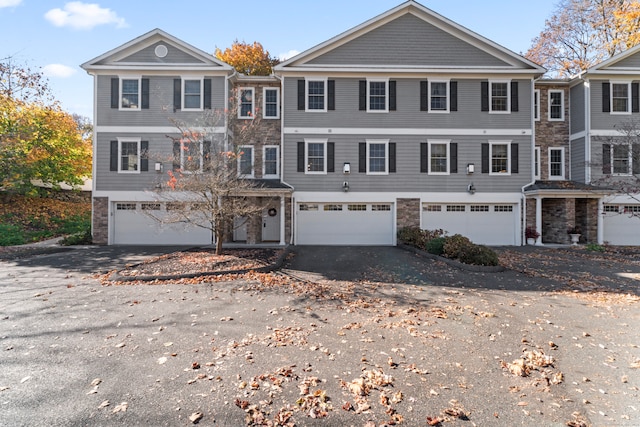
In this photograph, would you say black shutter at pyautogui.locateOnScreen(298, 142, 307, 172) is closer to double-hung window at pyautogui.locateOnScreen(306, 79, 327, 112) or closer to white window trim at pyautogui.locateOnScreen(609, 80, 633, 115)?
double-hung window at pyautogui.locateOnScreen(306, 79, 327, 112)

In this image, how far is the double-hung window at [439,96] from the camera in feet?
51.2

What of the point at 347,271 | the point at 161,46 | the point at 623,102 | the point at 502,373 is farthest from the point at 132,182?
the point at 623,102

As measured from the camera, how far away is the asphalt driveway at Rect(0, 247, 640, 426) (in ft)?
9.94

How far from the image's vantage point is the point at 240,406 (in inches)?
120

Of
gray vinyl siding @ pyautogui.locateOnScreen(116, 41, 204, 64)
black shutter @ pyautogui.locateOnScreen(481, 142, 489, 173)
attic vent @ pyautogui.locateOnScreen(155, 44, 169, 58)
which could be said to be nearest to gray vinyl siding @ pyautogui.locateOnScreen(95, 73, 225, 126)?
gray vinyl siding @ pyautogui.locateOnScreen(116, 41, 204, 64)

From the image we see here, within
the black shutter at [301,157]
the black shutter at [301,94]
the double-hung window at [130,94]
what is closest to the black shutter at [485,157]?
the black shutter at [301,157]

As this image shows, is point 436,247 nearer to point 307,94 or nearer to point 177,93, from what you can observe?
point 307,94

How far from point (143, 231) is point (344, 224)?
374 inches

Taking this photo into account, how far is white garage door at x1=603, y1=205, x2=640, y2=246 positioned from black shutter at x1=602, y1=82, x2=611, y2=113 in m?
4.67

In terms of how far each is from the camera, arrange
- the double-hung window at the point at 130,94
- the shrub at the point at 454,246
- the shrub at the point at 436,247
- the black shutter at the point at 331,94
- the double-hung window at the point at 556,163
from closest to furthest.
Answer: the shrub at the point at 454,246, the shrub at the point at 436,247, the double-hung window at the point at 130,94, the black shutter at the point at 331,94, the double-hung window at the point at 556,163

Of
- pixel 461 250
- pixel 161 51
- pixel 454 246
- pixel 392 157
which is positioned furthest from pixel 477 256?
pixel 161 51

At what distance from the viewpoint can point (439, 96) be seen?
51.3ft

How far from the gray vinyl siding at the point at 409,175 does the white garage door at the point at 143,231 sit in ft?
17.1

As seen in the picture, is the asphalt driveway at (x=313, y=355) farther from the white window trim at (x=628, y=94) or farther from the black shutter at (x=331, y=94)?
the white window trim at (x=628, y=94)
